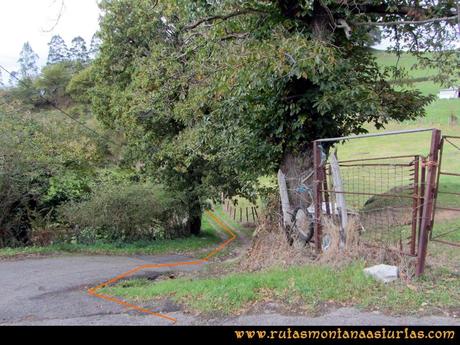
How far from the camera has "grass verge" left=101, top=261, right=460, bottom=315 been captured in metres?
5.42

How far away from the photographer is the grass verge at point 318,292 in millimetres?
5418

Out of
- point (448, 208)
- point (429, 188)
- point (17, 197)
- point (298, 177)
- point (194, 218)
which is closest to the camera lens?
point (429, 188)

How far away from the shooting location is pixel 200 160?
59.0 feet

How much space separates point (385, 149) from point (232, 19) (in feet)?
100

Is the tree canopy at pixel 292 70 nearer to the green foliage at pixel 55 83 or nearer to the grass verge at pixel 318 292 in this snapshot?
the grass verge at pixel 318 292

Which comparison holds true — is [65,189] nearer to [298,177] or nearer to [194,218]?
[194,218]

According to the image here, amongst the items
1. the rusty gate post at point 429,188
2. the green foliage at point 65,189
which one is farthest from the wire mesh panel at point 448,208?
the green foliage at point 65,189

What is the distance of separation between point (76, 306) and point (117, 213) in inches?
339

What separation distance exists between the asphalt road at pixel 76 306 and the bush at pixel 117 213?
11.2ft

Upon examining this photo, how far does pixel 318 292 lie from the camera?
589 centimetres

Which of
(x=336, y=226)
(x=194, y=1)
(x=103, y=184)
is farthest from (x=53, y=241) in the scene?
(x=336, y=226)

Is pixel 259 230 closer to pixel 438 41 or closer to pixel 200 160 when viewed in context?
pixel 438 41

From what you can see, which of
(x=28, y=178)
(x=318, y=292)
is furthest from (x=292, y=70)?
(x=28, y=178)

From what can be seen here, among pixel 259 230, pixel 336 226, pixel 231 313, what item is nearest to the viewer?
pixel 231 313
